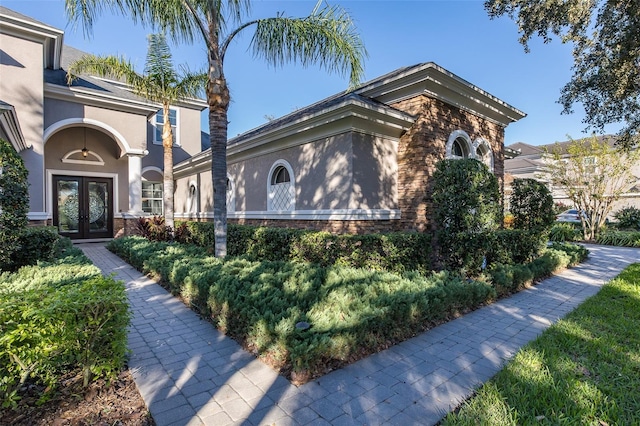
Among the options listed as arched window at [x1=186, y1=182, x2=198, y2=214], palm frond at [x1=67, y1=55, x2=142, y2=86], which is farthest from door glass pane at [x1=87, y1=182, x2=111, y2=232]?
palm frond at [x1=67, y1=55, x2=142, y2=86]

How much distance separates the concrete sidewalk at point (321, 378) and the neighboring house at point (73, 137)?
28.6ft

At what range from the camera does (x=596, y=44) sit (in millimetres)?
9758

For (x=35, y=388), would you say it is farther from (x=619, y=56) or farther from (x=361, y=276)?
(x=619, y=56)

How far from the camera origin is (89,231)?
14195 millimetres

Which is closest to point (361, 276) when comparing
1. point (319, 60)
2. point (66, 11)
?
point (319, 60)

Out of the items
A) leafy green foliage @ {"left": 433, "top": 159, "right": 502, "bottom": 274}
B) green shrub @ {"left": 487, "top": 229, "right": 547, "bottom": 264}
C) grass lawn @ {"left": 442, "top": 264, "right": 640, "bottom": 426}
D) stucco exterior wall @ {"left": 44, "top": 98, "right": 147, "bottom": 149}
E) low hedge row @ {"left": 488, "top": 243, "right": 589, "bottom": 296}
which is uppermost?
stucco exterior wall @ {"left": 44, "top": 98, "right": 147, "bottom": 149}

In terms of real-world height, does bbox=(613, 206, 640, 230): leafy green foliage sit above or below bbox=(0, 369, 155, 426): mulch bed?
above

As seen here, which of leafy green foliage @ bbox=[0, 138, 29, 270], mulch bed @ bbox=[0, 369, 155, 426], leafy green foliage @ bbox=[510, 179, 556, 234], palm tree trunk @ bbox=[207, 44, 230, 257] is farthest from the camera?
leafy green foliage @ bbox=[510, 179, 556, 234]

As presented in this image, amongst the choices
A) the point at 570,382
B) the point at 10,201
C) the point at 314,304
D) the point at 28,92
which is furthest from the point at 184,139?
the point at 570,382

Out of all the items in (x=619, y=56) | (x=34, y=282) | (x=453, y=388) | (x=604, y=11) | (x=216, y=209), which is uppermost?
(x=604, y=11)

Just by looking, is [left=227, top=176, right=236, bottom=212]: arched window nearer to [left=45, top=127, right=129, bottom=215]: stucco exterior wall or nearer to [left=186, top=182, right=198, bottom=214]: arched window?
[left=186, top=182, right=198, bottom=214]: arched window

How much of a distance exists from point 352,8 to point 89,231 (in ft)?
46.0

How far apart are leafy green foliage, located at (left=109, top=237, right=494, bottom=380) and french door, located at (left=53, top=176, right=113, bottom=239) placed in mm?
10304

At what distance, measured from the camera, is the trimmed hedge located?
674cm
